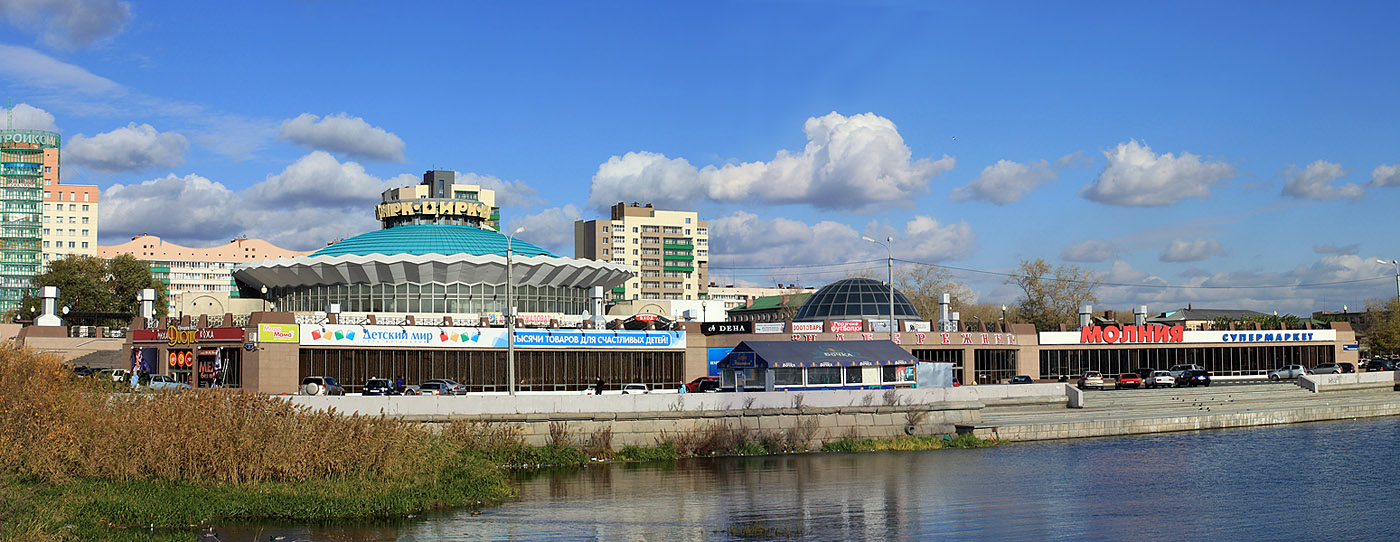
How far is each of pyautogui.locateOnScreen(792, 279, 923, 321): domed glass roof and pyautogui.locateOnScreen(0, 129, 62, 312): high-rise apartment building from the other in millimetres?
148738

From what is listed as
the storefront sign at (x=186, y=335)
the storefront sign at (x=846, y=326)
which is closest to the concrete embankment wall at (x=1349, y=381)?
the storefront sign at (x=846, y=326)

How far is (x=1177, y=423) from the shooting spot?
5719cm

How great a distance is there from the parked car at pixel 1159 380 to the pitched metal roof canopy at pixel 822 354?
28025mm

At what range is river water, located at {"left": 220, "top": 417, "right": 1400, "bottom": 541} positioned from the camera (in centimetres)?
2867

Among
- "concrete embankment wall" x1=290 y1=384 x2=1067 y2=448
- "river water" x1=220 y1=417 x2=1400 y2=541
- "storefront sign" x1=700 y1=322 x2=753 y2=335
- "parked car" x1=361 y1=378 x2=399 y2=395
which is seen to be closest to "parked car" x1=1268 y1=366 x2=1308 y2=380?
"river water" x1=220 y1=417 x2=1400 y2=541

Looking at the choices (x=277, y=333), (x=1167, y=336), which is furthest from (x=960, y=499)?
(x=1167, y=336)

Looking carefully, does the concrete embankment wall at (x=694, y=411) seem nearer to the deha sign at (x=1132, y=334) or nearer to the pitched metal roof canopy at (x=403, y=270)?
the deha sign at (x=1132, y=334)

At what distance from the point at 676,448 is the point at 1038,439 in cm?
1790

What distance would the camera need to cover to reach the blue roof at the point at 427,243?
9100cm

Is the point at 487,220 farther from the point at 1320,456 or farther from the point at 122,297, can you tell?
the point at 1320,456

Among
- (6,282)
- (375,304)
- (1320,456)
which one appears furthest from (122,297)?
(1320,456)

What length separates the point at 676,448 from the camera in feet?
148

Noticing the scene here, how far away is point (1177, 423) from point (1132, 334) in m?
32.9

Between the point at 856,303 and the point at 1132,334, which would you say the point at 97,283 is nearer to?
the point at 856,303
